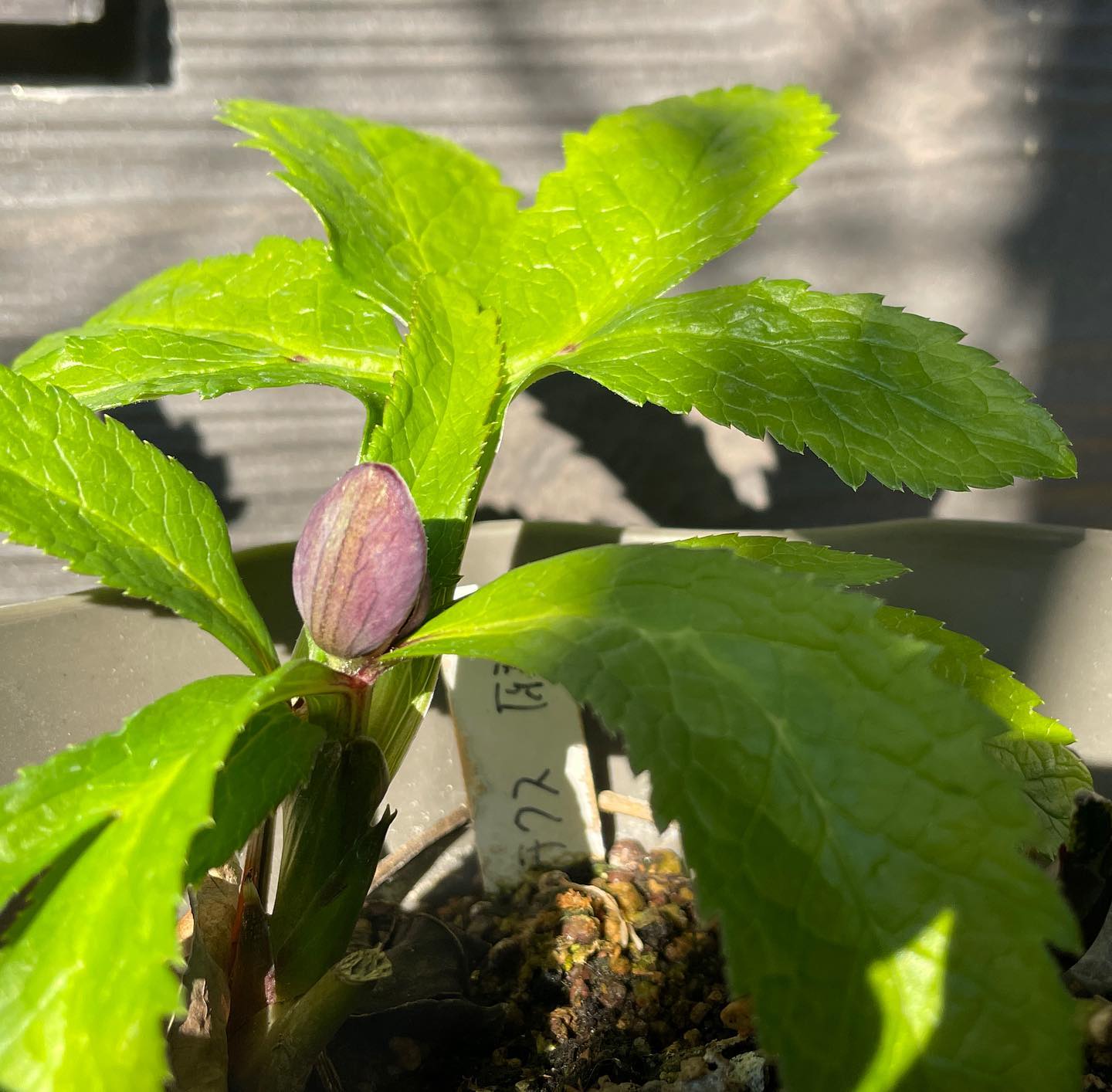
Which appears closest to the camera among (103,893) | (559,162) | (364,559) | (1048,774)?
(103,893)

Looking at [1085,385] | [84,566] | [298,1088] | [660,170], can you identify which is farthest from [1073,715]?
[84,566]

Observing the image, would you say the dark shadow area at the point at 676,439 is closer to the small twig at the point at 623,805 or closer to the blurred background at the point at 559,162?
the blurred background at the point at 559,162

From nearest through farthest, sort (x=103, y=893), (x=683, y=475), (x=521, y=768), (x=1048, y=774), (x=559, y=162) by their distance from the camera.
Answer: (x=103, y=893), (x=1048, y=774), (x=521, y=768), (x=559, y=162), (x=683, y=475)

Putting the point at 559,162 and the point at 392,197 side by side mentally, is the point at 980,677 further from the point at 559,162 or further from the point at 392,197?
the point at 559,162

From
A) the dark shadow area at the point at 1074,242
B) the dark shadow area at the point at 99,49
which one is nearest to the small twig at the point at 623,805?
the dark shadow area at the point at 1074,242

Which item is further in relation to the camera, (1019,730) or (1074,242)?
(1074,242)

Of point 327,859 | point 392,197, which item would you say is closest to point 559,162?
point 392,197

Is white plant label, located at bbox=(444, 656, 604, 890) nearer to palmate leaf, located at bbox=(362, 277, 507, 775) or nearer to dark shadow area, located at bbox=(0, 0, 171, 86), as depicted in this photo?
palmate leaf, located at bbox=(362, 277, 507, 775)
